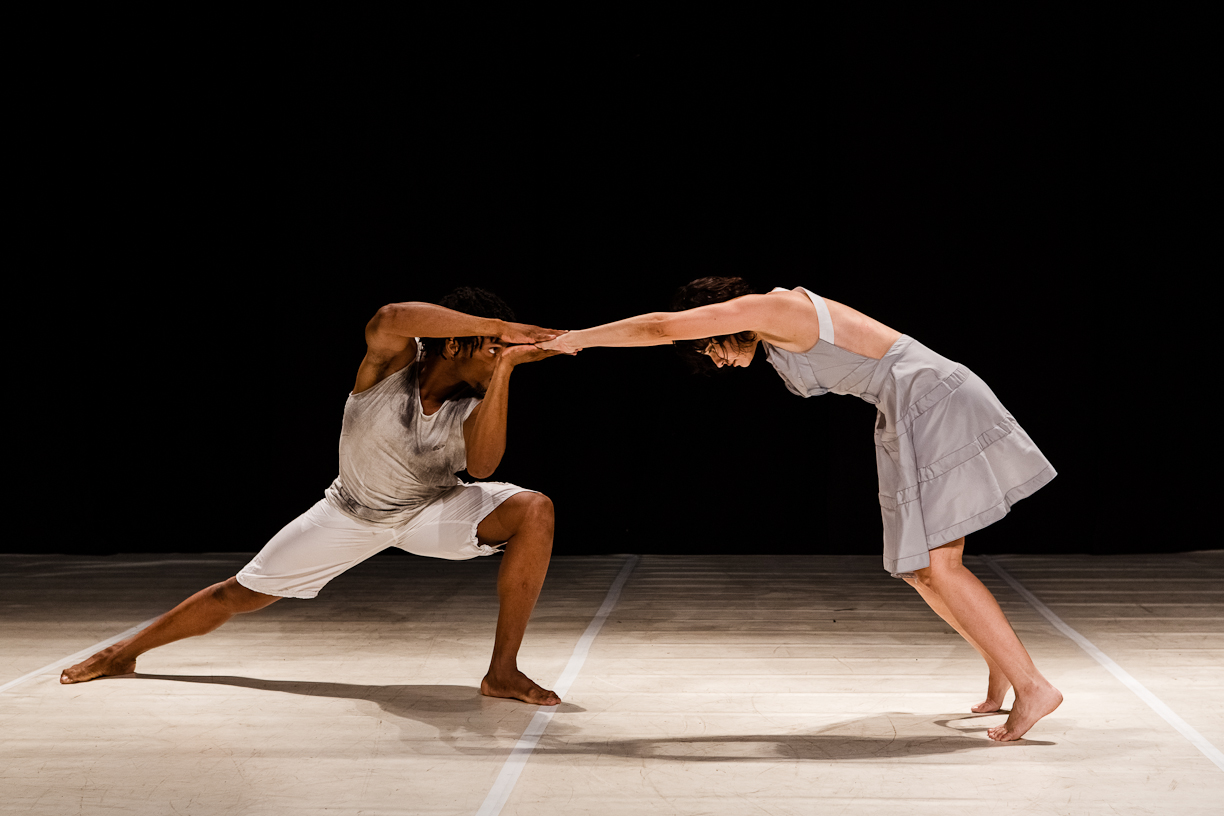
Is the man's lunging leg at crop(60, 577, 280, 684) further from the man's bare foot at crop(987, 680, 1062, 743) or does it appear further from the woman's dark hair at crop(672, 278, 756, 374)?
the man's bare foot at crop(987, 680, 1062, 743)

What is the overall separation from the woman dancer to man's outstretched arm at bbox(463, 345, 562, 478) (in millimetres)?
194

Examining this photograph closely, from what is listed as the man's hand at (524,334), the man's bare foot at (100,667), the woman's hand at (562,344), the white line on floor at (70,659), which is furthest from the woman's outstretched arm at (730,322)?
the white line on floor at (70,659)

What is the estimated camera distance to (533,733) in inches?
90.3

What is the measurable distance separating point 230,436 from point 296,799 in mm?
3388

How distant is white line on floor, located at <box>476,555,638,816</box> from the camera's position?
74.8 inches

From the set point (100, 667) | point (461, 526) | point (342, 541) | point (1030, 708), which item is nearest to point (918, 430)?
point (1030, 708)

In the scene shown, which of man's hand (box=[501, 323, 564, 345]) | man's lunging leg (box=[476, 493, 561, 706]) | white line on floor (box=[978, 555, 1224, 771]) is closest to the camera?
white line on floor (box=[978, 555, 1224, 771])

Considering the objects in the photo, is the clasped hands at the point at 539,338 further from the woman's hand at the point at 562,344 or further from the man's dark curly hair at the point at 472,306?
the man's dark curly hair at the point at 472,306

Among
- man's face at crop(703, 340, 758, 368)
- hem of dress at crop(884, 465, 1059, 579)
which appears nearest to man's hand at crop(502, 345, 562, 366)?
man's face at crop(703, 340, 758, 368)

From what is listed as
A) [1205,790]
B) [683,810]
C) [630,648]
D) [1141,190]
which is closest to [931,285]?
[1141,190]

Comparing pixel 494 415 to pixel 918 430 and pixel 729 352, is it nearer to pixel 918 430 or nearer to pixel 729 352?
pixel 729 352

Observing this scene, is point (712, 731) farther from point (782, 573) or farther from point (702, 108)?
point (702, 108)

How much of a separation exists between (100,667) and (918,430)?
208 cm

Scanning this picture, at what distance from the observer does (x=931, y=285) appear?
4871 mm
